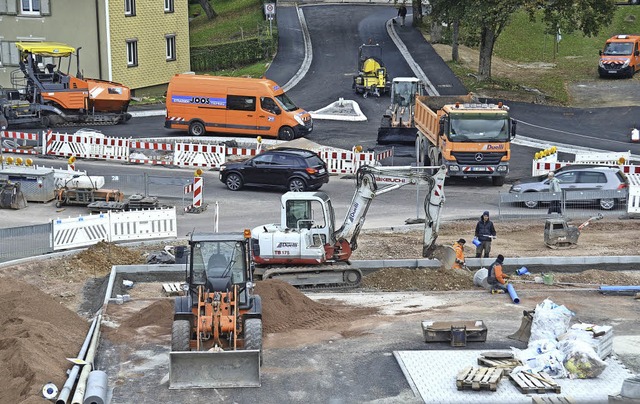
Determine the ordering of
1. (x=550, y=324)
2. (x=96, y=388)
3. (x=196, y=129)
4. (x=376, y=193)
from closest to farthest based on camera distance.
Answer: (x=96, y=388) < (x=550, y=324) < (x=376, y=193) < (x=196, y=129)

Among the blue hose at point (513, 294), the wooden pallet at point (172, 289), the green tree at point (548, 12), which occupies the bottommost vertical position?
the wooden pallet at point (172, 289)

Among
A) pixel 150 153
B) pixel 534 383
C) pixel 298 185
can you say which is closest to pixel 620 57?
pixel 150 153

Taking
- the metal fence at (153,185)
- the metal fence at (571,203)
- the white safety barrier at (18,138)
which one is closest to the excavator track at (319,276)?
the metal fence at (571,203)

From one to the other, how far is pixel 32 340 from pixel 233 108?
84.4 ft

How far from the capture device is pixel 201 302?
742 inches

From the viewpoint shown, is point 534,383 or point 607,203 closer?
point 534,383

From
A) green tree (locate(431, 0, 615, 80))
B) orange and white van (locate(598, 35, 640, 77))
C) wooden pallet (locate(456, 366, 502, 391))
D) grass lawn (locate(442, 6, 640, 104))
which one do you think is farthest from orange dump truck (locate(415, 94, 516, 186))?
orange and white van (locate(598, 35, 640, 77))

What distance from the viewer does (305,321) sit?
857 inches

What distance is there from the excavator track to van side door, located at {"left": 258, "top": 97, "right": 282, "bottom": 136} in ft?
62.9

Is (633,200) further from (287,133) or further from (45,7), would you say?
(45,7)

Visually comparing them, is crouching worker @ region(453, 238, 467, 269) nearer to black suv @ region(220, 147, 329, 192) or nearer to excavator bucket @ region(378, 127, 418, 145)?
black suv @ region(220, 147, 329, 192)

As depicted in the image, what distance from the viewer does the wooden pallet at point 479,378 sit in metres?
17.7

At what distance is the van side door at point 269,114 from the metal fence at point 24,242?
56.1 ft

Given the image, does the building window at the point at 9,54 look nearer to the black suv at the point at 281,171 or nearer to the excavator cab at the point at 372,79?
the excavator cab at the point at 372,79
